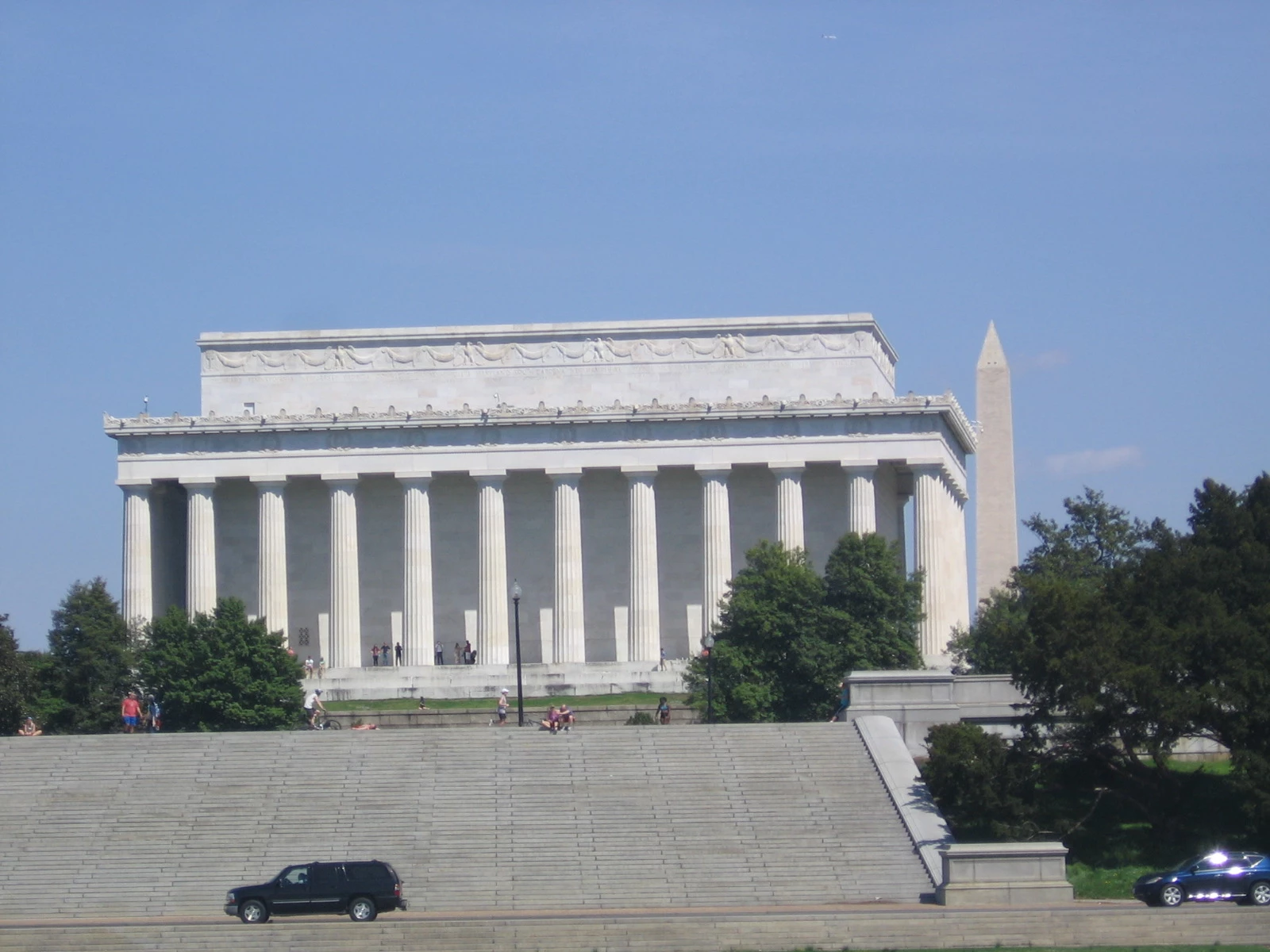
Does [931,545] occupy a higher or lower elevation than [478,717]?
higher

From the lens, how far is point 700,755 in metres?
72.4

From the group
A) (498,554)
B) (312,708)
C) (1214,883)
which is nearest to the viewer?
(1214,883)

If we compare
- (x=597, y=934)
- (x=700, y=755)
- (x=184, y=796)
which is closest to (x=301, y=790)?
(x=184, y=796)

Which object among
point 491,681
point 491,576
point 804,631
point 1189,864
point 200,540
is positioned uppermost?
point 200,540

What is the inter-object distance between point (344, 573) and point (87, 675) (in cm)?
2558

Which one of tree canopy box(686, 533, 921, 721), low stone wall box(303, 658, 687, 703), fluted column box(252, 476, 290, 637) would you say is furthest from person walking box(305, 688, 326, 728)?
fluted column box(252, 476, 290, 637)

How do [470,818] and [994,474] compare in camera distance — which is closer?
[470,818]

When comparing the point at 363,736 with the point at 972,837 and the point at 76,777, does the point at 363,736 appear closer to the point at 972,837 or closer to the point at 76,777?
the point at 76,777

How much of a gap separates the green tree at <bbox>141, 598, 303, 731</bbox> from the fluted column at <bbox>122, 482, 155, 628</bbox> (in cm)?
2576

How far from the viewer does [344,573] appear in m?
113

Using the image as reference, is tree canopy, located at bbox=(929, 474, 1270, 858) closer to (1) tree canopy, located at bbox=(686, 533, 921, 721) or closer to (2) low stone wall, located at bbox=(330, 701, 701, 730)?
(1) tree canopy, located at bbox=(686, 533, 921, 721)

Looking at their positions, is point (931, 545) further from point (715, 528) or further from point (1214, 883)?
point (1214, 883)

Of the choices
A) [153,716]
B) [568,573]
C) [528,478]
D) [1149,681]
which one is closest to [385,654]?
[568,573]

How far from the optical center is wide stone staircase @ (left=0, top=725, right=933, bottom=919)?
64.0 metres
